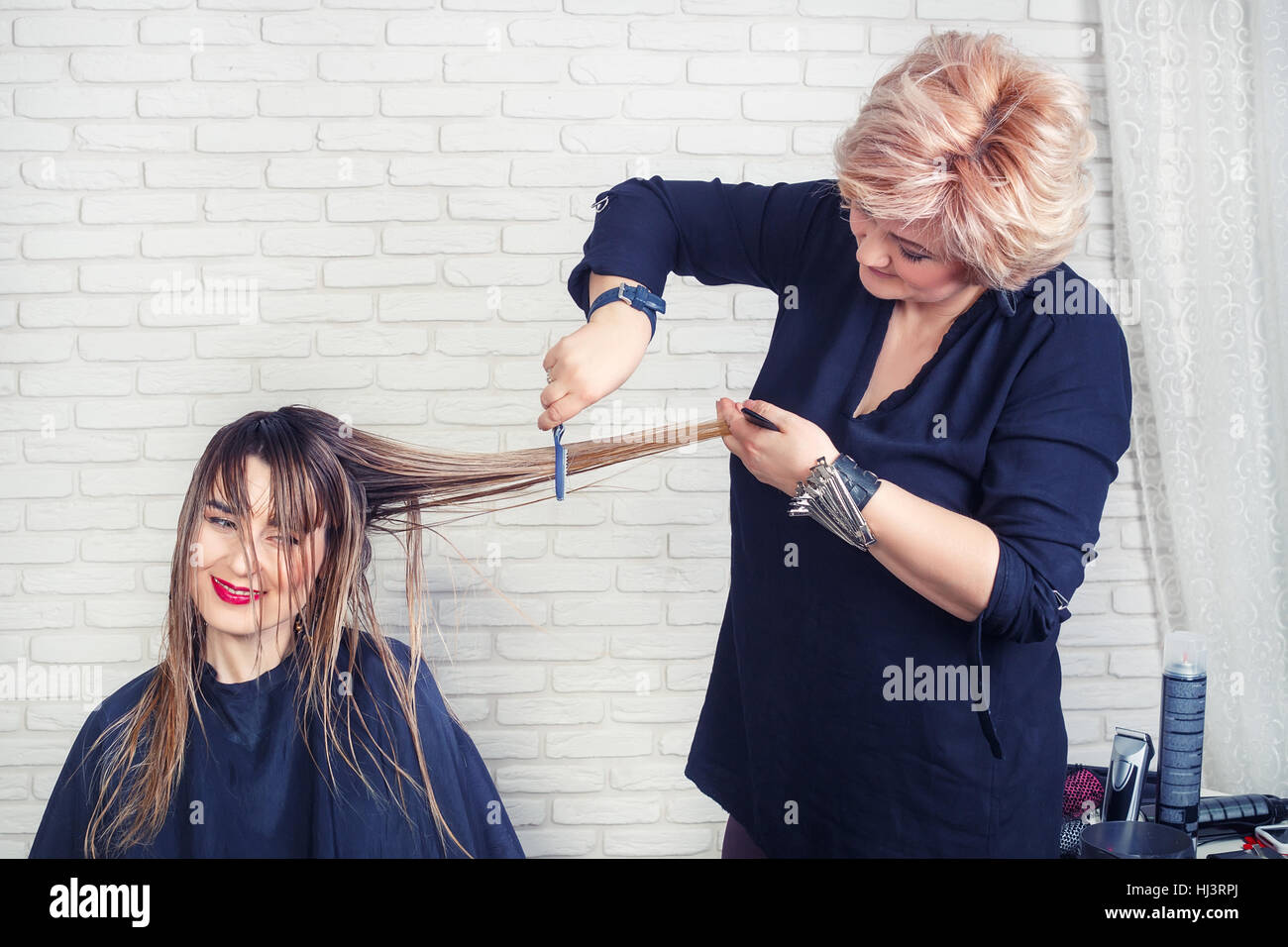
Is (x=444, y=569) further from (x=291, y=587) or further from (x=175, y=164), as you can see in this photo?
(x=175, y=164)

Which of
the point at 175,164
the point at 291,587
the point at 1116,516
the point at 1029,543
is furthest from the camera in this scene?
the point at 1116,516

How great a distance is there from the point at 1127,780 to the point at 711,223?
104 cm

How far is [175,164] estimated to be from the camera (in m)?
1.98

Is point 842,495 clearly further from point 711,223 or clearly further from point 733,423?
point 711,223

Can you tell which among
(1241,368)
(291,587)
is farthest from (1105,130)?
(291,587)

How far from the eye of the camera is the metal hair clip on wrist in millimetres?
1060

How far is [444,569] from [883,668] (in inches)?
44.3

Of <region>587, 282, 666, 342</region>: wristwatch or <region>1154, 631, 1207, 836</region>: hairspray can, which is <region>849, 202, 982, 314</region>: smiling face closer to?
<region>587, 282, 666, 342</region>: wristwatch

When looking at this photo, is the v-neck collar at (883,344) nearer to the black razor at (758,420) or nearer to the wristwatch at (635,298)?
the black razor at (758,420)

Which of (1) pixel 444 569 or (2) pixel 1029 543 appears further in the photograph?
(1) pixel 444 569

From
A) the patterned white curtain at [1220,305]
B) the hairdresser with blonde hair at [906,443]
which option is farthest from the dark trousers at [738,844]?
the patterned white curtain at [1220,305]

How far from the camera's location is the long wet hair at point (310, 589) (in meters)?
1.38

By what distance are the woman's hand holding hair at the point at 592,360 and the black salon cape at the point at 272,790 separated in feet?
1.91

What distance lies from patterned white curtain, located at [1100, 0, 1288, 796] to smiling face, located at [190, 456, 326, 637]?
1.73 m
